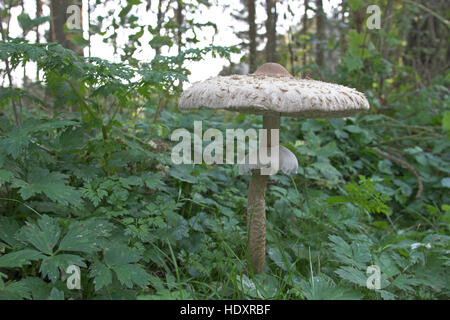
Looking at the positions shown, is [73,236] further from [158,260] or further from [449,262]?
[449,262]

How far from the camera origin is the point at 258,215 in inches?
87.7

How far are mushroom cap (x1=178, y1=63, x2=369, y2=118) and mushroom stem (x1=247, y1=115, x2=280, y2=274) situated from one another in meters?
0.37

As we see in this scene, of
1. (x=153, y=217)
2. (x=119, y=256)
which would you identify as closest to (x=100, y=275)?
(x=119, y=256)

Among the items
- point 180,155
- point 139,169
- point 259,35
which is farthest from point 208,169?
point 259,35

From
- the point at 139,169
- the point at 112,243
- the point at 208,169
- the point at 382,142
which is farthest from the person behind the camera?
the point at 382,142

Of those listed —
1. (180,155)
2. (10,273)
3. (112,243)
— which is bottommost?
(10,273)

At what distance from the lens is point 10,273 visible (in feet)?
6.16

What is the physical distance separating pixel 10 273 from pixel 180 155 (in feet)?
4.96

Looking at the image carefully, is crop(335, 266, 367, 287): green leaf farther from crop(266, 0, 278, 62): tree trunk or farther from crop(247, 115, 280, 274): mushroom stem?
crop(266, 0, 278, 62): tree trunk

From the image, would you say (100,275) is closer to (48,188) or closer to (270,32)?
(48,188)

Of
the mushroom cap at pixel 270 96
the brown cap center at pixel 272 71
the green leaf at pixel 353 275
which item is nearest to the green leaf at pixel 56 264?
the mushroom cap at pixel 270 96

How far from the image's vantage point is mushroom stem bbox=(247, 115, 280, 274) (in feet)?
7.20

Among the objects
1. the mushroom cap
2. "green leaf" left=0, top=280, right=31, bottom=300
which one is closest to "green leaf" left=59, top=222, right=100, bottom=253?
"green leaf" left=0, top=280, right=31, bottom=300

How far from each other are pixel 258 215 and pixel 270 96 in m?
0.89
